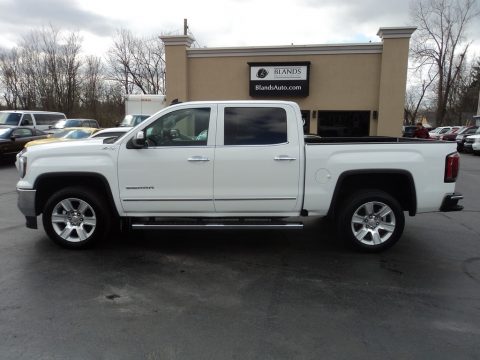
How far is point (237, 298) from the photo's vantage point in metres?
4.07

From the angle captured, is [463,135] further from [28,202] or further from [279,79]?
[28,202]

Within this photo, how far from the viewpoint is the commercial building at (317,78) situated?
17.3 meters

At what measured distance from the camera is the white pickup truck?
5.20 meters

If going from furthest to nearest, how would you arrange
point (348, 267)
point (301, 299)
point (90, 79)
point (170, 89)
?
point (90, 79) < point (170, 89) < point (348, 267) < point (301, 299)

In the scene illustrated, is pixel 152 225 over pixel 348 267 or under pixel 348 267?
over

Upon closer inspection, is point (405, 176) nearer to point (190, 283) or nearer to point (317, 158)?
point (317, 158)

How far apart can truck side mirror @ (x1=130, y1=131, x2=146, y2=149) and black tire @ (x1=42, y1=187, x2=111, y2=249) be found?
0.90m

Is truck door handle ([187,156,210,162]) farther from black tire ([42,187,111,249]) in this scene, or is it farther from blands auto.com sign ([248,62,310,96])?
blands auto.com sign ([248,62,310,96])

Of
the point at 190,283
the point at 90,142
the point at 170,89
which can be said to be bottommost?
the point at 190,283

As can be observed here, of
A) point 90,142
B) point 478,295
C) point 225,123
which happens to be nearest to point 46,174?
point 90,142

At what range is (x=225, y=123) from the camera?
532cm

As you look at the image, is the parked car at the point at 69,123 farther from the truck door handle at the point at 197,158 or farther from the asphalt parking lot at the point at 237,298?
the truck door handle at the point at 197,158

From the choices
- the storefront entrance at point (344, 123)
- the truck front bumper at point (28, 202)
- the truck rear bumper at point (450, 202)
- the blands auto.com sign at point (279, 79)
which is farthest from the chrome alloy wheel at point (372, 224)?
the storefront entrance at point (344, 123)

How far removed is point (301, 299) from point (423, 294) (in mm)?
1250
